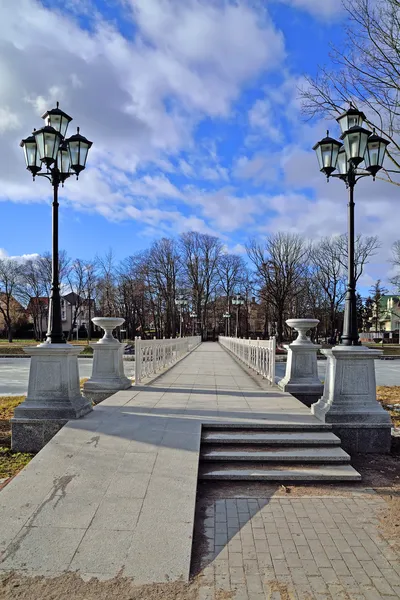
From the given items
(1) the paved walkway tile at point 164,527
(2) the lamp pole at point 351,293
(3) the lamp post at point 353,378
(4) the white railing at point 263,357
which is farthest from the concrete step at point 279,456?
(4) the white railing at point 263,357

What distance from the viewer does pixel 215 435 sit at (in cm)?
570

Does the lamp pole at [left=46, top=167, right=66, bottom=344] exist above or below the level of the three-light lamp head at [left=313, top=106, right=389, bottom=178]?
below

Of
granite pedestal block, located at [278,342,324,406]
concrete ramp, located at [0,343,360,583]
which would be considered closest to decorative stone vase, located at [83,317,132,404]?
concrete ramp, located at [0,343,360,583]

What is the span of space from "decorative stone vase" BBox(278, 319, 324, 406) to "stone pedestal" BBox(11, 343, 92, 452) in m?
4.41

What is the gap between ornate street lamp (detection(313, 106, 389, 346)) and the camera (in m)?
6.61

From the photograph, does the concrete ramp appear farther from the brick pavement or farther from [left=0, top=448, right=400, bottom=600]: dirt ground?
the brick pavement

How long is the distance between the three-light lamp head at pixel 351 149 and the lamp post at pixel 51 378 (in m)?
4.49

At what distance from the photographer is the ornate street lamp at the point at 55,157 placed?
6664 mm

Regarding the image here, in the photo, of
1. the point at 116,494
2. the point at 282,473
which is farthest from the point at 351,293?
the point at 116,494

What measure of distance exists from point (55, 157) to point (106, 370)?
447 cm

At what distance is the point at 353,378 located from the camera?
6332mm

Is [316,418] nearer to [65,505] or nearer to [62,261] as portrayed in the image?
[65,505]

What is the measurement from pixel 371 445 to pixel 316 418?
83cm

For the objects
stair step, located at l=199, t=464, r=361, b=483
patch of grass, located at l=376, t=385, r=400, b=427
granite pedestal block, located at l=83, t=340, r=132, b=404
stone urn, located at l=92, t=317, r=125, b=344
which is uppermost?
stone urn, located at l=92, t=317, r=125, b=344
